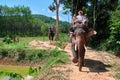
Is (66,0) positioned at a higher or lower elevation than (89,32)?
higher

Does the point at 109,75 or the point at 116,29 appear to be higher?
the point at 116,29

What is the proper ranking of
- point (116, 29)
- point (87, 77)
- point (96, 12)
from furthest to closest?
point (96, 12) < point (116, 29) < point (87, 77)

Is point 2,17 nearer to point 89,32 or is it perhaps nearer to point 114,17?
point 114,17

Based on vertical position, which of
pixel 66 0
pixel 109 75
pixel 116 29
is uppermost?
pixel 66 0

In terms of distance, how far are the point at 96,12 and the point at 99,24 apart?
3.60 ft

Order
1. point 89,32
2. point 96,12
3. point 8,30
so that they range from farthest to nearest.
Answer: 1. point 8,30
2. point 96,12
3. point 89,32

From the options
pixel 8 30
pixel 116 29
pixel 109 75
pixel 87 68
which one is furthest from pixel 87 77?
pixel 8 30

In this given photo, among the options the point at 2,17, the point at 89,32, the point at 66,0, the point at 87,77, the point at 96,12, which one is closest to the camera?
the point at 87,77

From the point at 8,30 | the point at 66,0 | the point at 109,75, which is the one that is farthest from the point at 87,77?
the point at 8,30

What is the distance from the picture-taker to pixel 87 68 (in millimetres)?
13805

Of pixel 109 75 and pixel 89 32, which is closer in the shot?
pixel 109 75

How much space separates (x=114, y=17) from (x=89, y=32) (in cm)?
1078

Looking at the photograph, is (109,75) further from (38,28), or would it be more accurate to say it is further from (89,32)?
(38,28)

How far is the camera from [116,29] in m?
22.4
